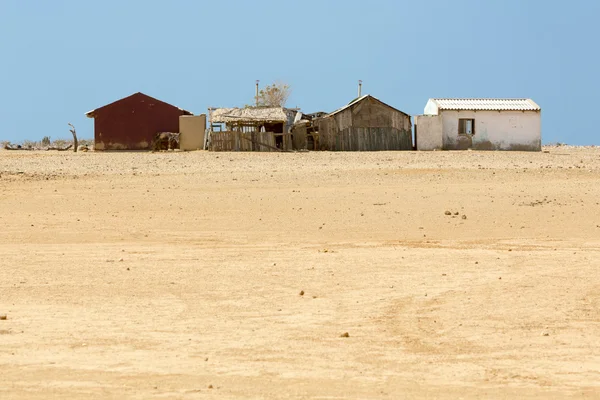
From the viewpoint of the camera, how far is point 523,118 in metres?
47.2

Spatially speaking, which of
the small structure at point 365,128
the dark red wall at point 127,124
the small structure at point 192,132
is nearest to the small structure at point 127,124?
the dark red wall at point 127,124

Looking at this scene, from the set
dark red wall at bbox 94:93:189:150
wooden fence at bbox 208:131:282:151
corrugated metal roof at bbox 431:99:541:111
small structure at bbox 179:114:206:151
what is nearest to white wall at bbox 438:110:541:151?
corrugated metal roof at bbox 431:99:541:111

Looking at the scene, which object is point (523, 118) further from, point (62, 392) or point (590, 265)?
point (62, 392)

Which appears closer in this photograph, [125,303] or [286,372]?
[286,372]

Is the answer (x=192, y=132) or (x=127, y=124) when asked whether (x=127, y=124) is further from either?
(x=192, y=132)

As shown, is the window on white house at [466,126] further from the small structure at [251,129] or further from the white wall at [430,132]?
the small structure at [251,129]

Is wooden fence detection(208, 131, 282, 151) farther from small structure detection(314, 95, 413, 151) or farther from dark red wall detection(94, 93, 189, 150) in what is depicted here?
dark red wall detection(94, 93, 189, 150)

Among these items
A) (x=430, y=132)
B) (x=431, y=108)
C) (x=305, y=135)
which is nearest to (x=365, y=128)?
(x=305, y=135)

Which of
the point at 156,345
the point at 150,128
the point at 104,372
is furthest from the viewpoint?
the point at 150,128

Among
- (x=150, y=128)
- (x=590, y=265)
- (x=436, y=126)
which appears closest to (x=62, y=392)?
(x=590, y=265)

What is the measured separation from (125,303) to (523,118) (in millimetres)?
38809

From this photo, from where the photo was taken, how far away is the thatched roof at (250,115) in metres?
46.3

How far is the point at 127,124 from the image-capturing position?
5175cm

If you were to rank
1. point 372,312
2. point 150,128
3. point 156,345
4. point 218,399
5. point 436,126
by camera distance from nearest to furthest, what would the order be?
point 218,399
point 156,345
point 372,312
point 436,126
point 150,128
